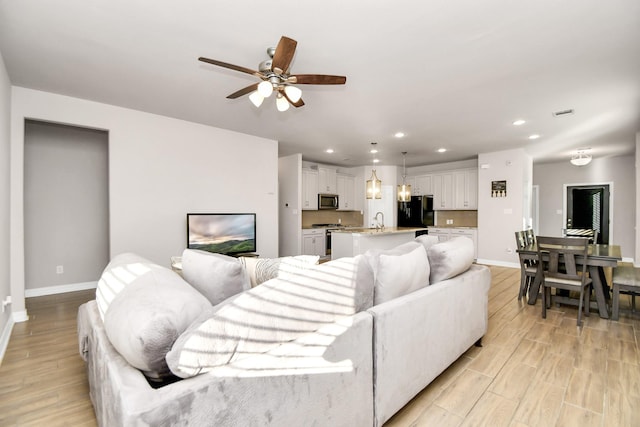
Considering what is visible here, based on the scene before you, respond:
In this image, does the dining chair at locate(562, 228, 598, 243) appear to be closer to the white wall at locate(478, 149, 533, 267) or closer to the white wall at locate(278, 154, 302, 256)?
the white wall at locate(478, 149, 533, 267)

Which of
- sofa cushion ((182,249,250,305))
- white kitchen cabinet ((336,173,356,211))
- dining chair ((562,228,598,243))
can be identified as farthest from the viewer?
white kitchen cabinet ((336,173,356,211))

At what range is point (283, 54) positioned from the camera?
2.23m

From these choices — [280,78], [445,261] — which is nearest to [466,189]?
[445,261]

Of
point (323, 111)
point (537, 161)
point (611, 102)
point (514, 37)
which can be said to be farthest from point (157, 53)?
point (537, 161)

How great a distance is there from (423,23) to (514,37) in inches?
32.6

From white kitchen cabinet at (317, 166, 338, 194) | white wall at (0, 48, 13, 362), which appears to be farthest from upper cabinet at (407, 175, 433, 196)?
white wall at (0, 48, 13, 362)

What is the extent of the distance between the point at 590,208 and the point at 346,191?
6.47 metres

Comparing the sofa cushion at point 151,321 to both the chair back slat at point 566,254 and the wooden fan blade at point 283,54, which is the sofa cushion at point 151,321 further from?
the chair back slat at point 566,254

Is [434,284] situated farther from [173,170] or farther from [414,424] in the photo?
[173,170]

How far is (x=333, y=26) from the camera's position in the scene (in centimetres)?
229

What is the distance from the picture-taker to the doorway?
24.9ft

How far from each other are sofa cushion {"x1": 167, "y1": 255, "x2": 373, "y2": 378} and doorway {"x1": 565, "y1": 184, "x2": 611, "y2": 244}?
9150mm

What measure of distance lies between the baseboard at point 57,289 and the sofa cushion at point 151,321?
4550mm

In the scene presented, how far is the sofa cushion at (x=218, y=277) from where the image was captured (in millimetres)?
1438
